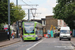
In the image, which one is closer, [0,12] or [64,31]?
[64,31]

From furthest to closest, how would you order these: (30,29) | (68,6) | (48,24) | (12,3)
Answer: (48,24) < (12,3) < (30,29) < (68,6)

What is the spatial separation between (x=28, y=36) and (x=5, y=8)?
49.2ft

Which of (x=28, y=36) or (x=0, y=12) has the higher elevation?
(x=0, y=12)

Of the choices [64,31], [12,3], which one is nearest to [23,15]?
[12,3]

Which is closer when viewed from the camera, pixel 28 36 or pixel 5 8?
pixel 28 36

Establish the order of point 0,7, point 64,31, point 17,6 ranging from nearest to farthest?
point 64,31 < point 0,7 < point 17,6

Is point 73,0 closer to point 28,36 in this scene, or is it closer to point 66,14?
point 28,36

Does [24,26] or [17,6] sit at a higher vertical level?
[17,6]

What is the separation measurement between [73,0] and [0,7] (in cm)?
2449

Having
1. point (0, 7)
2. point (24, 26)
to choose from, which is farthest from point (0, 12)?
point (24, 26)

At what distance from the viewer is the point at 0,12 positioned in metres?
47.5

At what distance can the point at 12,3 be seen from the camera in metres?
50.8

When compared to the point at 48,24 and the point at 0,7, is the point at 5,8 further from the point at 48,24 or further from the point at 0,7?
the point at 48,24

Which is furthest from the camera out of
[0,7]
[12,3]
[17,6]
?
[17,6]
